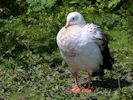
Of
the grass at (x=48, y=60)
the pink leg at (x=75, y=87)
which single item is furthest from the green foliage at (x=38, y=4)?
the pink leg at (x=75, y=87)

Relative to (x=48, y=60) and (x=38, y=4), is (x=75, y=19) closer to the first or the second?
(x=48, y=60)

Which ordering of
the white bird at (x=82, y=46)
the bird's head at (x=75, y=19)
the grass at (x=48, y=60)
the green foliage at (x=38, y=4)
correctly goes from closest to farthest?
the white bird at (x=82, y=46) → the bird's head at (x=75, y=19) → the grass at (x=48, y=60) → the green foliage at (x=38, y=4)

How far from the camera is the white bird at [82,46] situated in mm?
8086

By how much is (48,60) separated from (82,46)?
6.31 feet

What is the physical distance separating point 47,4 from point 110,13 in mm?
1315

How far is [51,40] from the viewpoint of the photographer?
35.2ft

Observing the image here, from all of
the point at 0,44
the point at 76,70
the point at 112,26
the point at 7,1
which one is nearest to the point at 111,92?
the point at 76,70

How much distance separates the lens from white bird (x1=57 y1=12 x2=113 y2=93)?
8.09 m

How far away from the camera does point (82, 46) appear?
8.07 metres

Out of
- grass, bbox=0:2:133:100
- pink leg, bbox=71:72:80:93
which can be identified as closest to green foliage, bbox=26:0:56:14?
grass, bbox=0:2:133:100

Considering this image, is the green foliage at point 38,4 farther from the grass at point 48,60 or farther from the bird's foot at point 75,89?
the bird's foot at point 75,89

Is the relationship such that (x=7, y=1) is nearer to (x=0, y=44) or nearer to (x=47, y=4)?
(x=47, y=4)

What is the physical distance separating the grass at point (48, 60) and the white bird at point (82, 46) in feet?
1.29

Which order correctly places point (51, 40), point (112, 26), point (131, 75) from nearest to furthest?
point (131, 75), point (51, 40), point (112, 26)
